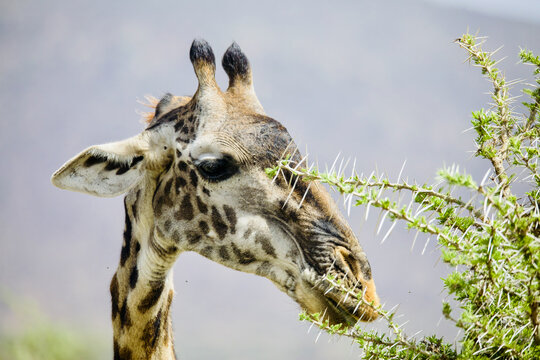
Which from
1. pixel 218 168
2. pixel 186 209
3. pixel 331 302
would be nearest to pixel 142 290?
pixel 186 209

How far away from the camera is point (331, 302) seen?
1.64m

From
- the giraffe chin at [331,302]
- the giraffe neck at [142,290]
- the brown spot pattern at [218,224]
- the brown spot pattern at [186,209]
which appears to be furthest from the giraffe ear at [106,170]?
the giraffe chin at [331,302]

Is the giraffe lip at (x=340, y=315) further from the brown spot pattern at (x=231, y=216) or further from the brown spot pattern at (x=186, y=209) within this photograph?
the brown spot pattern at (x=186, y=209)

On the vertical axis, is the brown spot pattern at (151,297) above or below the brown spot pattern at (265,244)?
below

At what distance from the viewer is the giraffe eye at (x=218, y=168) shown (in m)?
1.90

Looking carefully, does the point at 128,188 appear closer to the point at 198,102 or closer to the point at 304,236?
the point at 198,102

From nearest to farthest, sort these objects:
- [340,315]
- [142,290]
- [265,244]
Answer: [340,315] < [265,244] < [142,290]

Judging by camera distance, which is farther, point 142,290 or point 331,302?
point 142,290

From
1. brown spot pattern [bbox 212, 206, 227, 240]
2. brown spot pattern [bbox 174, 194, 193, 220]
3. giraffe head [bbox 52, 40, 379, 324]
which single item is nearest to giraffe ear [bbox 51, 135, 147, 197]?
giraffe head [bbox 52, 40, 379, 324]

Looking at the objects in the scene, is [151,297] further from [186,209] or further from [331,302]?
[331,302]

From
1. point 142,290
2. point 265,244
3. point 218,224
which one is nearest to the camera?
point 265,244

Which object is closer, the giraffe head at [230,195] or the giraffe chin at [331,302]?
the giraffe chin at [331,302]

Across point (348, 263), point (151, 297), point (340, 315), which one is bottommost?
point (151, 297)

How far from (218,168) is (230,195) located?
0.12 m
